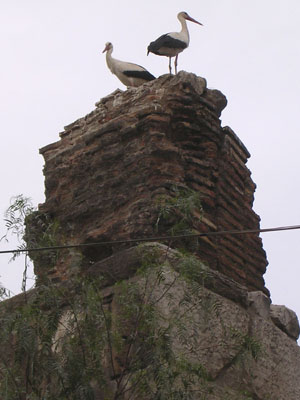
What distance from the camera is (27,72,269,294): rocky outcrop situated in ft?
16.6

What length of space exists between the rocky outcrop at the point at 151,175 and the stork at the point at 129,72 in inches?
116

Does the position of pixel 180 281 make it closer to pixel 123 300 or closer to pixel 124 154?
pixel 123 300

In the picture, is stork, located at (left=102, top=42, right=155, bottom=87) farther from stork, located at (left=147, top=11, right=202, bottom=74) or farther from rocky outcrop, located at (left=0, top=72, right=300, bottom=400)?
rocky outcrop, located at (left=0, top=72, right=300, bottom=400)

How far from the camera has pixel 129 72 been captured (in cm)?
902

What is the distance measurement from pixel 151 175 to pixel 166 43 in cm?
424

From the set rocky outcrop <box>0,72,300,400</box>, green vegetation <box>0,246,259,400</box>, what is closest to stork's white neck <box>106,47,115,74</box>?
rocky outcrop <box>0,72,300,400</box>

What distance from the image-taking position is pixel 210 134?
18.1 ft

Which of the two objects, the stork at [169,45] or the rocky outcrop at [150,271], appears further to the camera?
the stork at [169,45]

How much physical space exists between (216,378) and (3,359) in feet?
3.58

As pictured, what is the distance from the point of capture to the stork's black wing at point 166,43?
9.09 meters

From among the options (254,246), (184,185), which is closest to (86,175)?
(184,185)

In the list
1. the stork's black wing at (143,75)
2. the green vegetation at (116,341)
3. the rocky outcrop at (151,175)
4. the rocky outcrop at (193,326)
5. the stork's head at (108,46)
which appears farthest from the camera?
the stork's head at (108,46)

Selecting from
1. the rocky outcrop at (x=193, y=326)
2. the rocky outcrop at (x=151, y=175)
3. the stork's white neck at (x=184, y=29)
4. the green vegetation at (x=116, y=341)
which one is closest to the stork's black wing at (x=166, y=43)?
the stork's white neck at (x=184, y=29)

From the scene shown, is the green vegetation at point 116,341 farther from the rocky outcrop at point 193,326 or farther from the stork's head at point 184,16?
the stork's head at point 184,16
